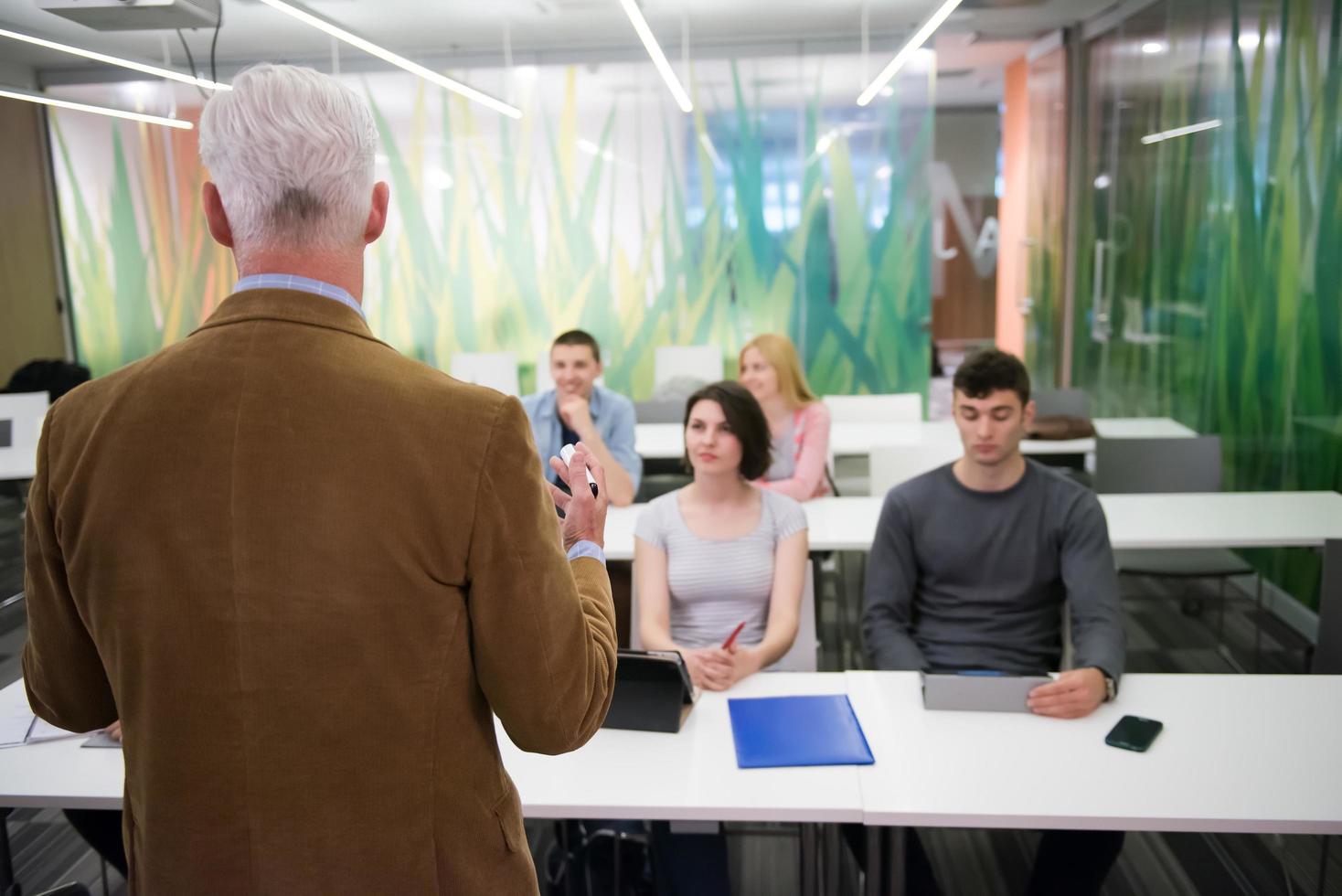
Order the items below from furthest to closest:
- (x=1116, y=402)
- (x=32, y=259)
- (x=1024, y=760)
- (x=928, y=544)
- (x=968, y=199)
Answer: (x=968, y=199) < (x=32, y=259) < (x=1116, y=402) < (x=928, y=544) < (x=1024, y=760)

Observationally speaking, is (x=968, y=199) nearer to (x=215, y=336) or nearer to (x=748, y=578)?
(x=748, y=578)

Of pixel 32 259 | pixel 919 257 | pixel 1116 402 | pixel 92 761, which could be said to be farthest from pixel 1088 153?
pixel 32 259

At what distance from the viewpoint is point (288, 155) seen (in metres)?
0.96

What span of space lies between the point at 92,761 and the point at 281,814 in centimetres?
128

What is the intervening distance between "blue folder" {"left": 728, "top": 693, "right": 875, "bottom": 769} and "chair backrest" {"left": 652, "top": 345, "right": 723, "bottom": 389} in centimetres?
494

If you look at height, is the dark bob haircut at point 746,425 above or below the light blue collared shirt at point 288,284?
below

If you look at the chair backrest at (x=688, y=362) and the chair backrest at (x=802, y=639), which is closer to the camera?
the chair backrest at (x=802, y=639)

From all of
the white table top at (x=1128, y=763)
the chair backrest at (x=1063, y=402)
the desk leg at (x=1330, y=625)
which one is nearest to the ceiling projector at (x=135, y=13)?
the white table top at (x=1128, y=763)

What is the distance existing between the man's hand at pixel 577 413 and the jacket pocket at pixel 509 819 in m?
2.89

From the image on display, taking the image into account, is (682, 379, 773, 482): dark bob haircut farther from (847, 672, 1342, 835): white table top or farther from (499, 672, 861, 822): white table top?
(499, 672, 861, 822): white table top

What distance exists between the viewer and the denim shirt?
166 inches

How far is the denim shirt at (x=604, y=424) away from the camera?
4.21 meters

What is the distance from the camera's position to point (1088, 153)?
279 inches

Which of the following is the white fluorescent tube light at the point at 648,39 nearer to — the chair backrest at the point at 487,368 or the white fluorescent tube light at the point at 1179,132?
the chair backrest at the point at 487,368
